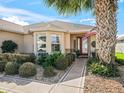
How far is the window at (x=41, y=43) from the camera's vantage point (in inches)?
779

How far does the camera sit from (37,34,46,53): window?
19.8 meters

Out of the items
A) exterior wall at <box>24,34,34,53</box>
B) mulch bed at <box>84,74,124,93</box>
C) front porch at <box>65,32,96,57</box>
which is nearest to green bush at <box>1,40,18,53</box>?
exterior wall at <box>24,34,34,53</box>

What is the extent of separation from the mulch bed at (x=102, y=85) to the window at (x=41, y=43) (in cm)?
906

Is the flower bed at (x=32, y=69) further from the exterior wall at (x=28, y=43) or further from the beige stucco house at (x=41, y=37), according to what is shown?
the exterior wall at (x=28, y=43)

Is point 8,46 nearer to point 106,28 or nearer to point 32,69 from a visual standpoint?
point 32,69

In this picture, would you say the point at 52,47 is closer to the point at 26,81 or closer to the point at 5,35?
the point at 5,35

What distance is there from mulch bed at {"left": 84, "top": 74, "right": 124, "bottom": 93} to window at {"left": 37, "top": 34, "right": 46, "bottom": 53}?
906 cm

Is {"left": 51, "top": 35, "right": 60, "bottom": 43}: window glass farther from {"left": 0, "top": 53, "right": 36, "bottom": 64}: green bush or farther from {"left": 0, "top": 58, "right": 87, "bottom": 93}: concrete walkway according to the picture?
{"left": 0, "top": 58, "right": 87, "bottom": 93}: concrete walkway

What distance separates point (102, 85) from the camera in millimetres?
10102

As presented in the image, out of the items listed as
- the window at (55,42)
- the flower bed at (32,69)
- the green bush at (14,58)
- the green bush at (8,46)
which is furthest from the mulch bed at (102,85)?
the green bush at (8,46)

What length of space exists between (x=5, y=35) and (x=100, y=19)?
11775 mm

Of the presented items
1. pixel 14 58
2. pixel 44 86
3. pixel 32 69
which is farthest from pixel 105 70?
pixel 14 58

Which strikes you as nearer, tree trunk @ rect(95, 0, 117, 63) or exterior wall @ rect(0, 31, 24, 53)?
tree trunk @ rect(95, 0, 117, 63)

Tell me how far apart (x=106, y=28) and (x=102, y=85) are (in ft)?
12.7
